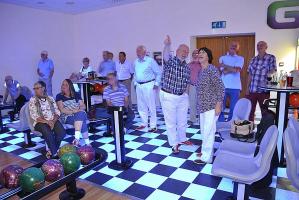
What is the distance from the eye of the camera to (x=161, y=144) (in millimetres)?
4020

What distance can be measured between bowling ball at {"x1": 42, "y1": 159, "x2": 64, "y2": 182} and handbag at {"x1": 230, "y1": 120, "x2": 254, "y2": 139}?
2.00 m

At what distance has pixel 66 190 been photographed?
2.31 meters

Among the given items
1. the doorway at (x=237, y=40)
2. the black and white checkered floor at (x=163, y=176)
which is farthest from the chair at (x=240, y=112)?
the doorway at (x=237, y=40)

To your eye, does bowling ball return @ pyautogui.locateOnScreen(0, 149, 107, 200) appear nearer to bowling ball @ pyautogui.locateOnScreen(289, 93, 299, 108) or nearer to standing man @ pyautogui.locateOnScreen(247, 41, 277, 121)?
bowling ball @ pyautogui.locateOnScreen(289, 93, 299, 108)

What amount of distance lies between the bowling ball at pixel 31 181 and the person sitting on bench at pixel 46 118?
1850 millimetres

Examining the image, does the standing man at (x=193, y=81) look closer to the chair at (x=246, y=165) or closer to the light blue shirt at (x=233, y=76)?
the light blue shirt at (x=233, y=76)

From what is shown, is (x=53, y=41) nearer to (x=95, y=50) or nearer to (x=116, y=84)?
(x=95, y=50)

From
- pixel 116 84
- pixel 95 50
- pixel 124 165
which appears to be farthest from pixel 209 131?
pixel 95 50

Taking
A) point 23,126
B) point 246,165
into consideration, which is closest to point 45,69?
point 23,126

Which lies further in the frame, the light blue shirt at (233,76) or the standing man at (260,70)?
the light blue shirt at (233,76)

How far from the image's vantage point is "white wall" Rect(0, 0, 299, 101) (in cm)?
536

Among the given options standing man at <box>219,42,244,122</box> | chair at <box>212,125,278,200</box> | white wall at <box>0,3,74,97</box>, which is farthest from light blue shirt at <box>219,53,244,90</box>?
white wall at <box>0,3,74,97</box>

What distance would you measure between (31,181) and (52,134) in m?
1.95

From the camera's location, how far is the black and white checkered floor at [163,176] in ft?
8.39
